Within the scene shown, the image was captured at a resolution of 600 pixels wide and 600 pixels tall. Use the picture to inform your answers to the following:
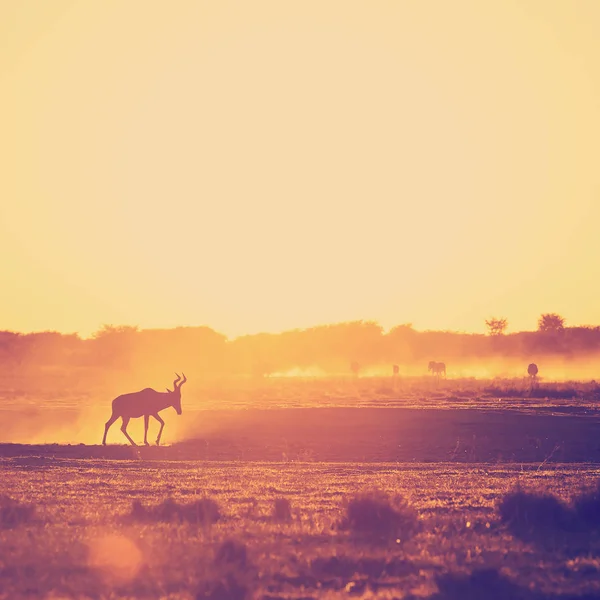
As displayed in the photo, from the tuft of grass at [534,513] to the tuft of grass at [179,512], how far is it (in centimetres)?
411

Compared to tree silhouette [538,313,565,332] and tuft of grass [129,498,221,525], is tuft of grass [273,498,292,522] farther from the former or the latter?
tree silhouette [538,313,565,332]

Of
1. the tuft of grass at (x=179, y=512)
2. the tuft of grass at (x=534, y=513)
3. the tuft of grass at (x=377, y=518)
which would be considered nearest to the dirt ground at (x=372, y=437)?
the tuft of grass at (x=534, y=513)

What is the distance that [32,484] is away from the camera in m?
19.3

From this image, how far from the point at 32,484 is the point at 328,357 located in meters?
128

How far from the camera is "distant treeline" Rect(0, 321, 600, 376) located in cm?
12238

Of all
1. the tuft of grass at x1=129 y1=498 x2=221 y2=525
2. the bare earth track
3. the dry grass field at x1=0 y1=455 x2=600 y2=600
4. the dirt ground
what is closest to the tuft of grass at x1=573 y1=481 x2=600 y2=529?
the dry grass field at x1=0 y1=455 x2=600 y2=600

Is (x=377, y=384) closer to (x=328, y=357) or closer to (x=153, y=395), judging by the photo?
(x=153, y=395)

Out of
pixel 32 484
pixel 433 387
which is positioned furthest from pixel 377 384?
pixel 32 484

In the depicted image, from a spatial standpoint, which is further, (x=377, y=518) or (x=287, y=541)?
(x=377, y=518)

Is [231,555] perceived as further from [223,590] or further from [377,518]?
[377,518]

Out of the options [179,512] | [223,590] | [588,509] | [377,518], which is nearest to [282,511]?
[179,512]

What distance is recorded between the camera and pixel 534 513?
47.8 ft

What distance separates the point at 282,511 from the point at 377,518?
1.60 meters

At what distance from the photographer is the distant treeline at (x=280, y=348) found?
122 metres
